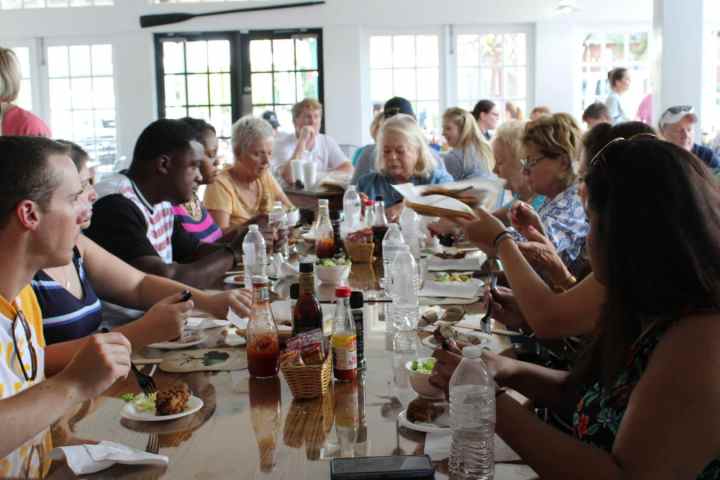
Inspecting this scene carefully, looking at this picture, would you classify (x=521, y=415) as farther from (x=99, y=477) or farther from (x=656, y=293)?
(x=99, y=477)

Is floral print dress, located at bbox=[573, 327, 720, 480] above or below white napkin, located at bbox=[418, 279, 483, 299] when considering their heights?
above

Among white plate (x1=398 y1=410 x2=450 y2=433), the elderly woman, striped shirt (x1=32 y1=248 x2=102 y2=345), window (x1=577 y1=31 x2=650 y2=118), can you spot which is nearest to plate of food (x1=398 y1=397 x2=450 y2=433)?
white plate (x1=398 y1=410 x2=450 y2=433)

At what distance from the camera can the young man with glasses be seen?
1.44 m

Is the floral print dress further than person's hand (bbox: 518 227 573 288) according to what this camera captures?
No

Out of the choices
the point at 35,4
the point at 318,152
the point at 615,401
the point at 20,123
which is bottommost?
the point at 615,401

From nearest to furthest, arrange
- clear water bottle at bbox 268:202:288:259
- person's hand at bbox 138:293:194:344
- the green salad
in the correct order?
1. the green salad
2. person's hand at bbox 138:293:194:344
3. clear water bottle at bbox 268:202:288:259

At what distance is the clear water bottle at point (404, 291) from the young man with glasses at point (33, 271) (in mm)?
925

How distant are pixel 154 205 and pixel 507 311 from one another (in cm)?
153

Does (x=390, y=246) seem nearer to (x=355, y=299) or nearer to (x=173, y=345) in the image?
(x=173, y=345)

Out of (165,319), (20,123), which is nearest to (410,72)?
(20,123)

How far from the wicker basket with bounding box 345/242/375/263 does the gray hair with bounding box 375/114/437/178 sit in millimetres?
1320

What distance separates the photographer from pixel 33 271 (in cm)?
167

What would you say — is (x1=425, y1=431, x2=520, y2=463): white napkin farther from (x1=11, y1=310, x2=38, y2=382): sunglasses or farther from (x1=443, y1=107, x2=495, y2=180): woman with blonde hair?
(x1=443, y1=107, x2=495, y2=180): woman with blonde hair

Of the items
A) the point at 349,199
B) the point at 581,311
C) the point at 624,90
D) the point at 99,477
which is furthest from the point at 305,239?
the point at 624,90
